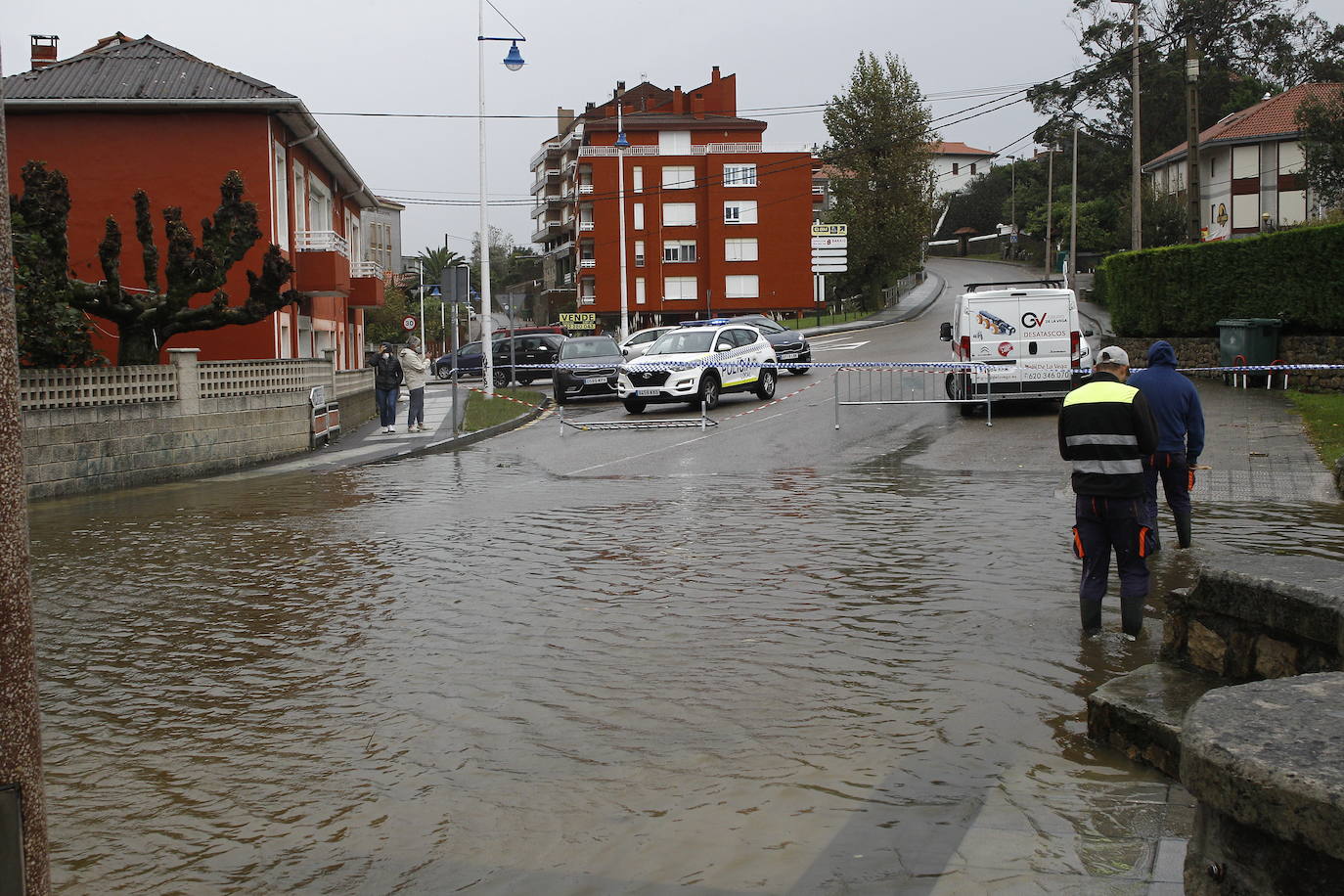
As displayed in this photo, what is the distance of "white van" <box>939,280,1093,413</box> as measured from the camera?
21.2 m

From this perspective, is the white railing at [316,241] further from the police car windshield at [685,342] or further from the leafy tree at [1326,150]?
the leafy tree at [1326,150]

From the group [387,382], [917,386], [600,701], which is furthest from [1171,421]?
[917,386]

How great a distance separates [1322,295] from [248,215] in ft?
60.2

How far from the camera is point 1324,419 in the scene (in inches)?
704

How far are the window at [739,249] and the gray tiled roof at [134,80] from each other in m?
46.8

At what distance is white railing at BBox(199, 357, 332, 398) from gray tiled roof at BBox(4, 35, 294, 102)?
800 centimetres

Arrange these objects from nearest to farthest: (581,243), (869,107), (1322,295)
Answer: (1322,295) < (869,107) < (581,243)

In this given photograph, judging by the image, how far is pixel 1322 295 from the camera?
2228 cm

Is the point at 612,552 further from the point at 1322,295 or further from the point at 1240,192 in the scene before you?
the point at 1240,192

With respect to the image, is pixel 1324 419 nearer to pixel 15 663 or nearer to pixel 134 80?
pixel 15 663

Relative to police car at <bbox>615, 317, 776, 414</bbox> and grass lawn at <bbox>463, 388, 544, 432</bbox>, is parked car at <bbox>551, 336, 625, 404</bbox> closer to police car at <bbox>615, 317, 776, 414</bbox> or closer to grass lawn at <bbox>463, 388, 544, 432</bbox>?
grass lawn at <bbox>463, 388, 544, 432</bbox>

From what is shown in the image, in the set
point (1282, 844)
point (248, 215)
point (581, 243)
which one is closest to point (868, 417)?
point (248, 215)

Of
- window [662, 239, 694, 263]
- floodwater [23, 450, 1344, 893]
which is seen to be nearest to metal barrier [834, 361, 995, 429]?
floodwater [23, 450, 1344, 893]

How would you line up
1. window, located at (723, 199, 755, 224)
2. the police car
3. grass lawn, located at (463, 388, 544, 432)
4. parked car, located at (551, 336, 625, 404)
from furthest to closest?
window, located at (723, 199, 755, 224) → parked car, located at (551, 336, 625, 404) → the police car → grass lawn, located at (463, 388, 544, 432)
